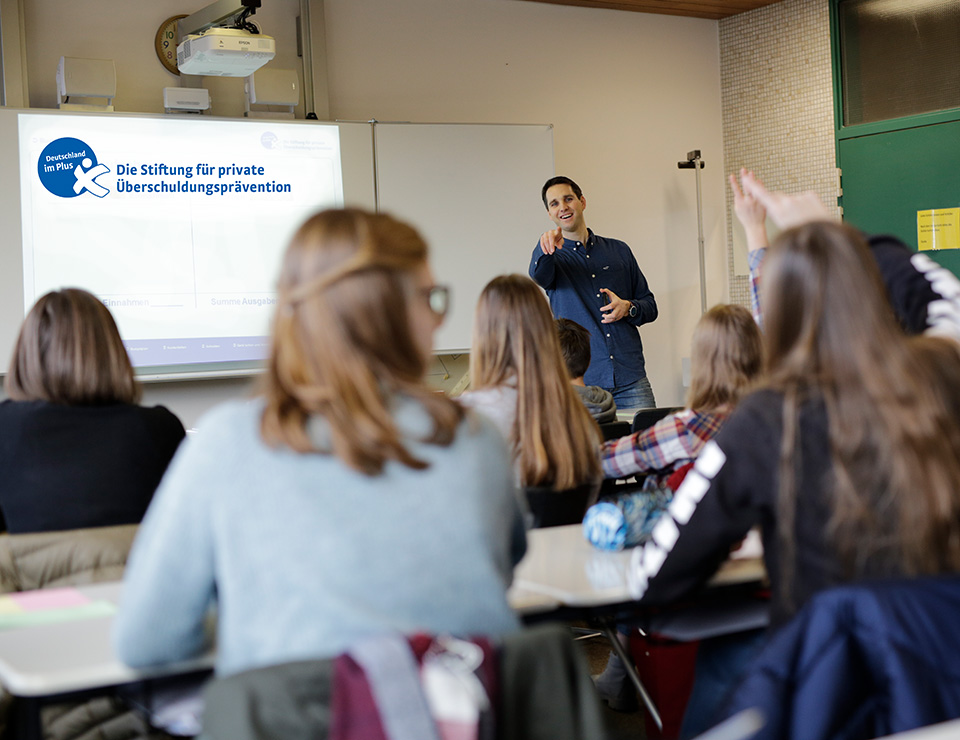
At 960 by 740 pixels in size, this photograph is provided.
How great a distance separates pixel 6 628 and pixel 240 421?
2.24 feet

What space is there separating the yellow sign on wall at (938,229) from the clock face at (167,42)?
4188mm

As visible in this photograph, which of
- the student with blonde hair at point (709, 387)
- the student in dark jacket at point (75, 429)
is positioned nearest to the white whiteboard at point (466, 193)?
the student with blonde hair at point (709, 387)

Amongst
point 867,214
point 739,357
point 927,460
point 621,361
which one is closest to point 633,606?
point 927,460

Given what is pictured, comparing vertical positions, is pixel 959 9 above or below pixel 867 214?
above

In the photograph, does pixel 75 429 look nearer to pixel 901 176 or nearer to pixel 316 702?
pixel 316 702

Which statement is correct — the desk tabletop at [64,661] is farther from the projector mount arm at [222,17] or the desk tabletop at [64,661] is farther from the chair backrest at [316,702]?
the projector mount arm at [222,17]

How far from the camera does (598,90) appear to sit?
21.4ft

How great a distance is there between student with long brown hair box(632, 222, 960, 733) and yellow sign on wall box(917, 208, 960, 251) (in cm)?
480

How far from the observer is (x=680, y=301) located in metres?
6.82

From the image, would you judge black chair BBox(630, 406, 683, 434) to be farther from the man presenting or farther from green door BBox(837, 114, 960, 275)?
green door BBox(837, 114, 960, 275)

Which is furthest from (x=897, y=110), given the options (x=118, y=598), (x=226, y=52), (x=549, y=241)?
(x=118, y=598)

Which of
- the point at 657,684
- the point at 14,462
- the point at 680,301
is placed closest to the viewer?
the point at 14,462

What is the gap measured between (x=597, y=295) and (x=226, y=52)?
7.21 feet

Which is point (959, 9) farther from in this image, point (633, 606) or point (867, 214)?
point (633, 606)
